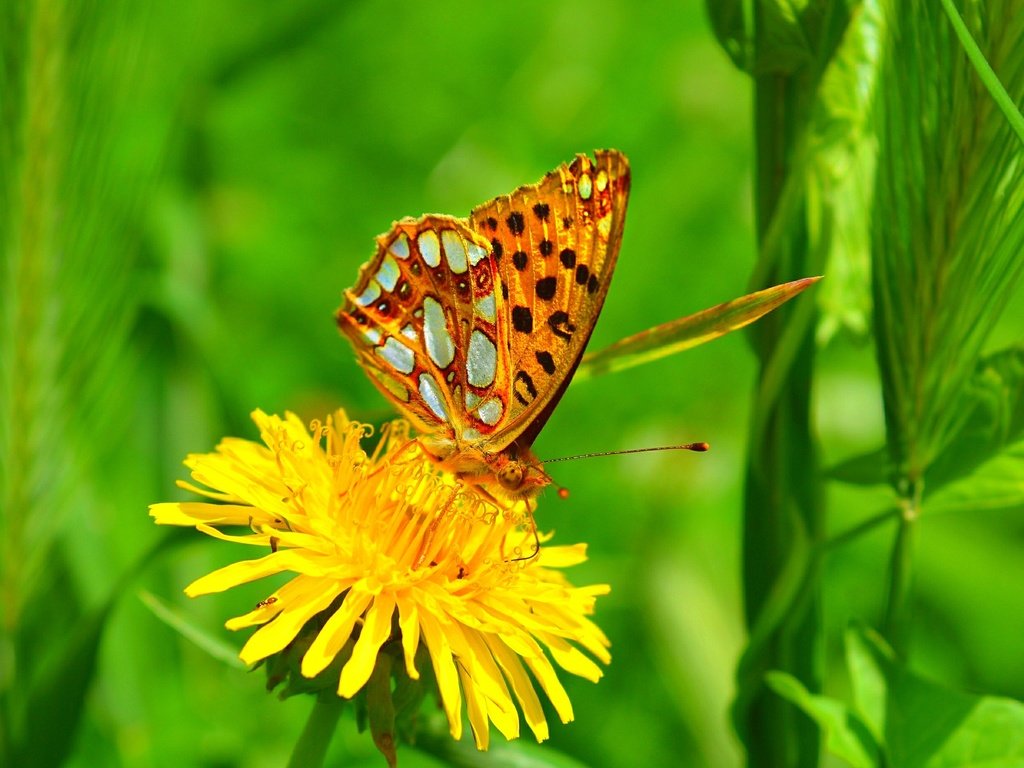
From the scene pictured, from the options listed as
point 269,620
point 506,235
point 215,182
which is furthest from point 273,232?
point 269,620

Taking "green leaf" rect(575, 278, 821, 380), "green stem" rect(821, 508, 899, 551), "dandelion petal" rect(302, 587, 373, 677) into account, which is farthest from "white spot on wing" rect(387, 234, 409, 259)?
"green stem" rect(821, 508, 899, 551)

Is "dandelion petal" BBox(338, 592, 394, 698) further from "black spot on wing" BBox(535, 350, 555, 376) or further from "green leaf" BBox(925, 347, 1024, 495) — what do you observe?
"green leaf" BBox(925, 347, 1024, 495)

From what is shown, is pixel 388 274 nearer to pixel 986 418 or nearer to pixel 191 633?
pixel 191 633

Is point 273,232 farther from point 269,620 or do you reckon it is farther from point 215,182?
point 269,620

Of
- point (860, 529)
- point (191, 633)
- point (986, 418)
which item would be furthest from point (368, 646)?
point (986, 418)

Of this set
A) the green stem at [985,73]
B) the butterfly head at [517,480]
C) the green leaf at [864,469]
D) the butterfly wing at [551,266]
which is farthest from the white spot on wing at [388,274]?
the green stem at [985,73]

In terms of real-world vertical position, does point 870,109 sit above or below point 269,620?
above

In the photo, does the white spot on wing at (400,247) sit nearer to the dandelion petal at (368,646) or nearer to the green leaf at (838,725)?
the dandelion petal at (368,646)
